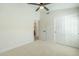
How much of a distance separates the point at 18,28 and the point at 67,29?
91 centimetres

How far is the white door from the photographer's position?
158cm

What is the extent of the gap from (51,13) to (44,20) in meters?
0.20

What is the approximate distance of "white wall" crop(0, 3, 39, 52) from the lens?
1.67 m

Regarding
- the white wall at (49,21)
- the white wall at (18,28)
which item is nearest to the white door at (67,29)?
the white wall at (49,21)

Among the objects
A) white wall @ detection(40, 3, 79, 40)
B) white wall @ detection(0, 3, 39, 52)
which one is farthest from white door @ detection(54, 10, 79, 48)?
white wall @ detection(0, 3, 39, 52)

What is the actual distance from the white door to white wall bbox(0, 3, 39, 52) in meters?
0.43

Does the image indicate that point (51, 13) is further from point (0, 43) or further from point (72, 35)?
point (0, 43)

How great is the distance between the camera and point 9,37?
1.84m

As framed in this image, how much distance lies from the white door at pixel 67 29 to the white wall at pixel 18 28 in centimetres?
43

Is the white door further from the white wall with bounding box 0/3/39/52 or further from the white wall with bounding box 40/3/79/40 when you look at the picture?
the white wall with bounding box 0/3/39/52

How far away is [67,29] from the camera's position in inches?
63.9

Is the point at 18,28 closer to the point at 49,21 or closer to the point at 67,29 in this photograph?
the point at 49,21

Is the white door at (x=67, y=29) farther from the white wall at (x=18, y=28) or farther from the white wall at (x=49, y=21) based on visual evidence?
the white wall at (x=18, y=28)

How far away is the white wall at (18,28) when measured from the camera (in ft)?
5.46
